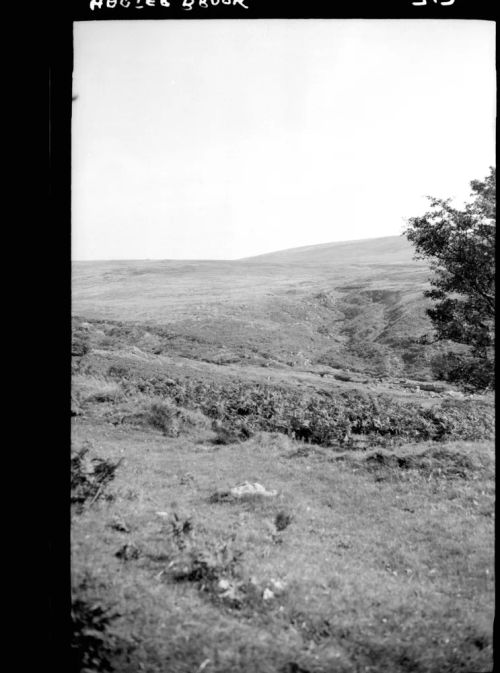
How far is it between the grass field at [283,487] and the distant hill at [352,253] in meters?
0.14

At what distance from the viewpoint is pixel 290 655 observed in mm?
6531

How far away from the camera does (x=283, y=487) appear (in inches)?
385

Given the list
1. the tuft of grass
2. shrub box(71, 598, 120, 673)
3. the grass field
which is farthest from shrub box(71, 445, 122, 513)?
the tuft of grass

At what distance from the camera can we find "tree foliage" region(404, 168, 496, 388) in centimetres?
1078

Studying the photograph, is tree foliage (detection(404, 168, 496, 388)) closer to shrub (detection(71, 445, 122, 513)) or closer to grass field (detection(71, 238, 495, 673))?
grass field (detection(71, 238, 495, 673))

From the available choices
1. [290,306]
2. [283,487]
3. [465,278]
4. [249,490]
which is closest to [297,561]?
[249,490]

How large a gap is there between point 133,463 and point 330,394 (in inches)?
218

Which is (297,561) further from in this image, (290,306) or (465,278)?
(290,306)

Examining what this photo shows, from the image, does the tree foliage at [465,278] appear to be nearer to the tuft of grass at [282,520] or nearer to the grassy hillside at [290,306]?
the grassy hillside at [290,306]

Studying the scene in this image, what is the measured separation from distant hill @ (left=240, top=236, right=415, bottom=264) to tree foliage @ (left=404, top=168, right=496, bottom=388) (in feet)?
4.46

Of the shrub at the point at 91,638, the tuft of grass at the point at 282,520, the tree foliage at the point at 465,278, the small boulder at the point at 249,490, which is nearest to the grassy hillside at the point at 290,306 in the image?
the tree foliage at the point at 465,278

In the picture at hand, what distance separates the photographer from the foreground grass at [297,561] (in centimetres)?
659

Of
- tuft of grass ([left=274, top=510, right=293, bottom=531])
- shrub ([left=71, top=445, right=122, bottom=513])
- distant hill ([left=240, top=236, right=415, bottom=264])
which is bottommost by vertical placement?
tuft of grass ([left=274, top=510, right=293, bottom=531])

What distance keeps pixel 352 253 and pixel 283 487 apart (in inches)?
311
